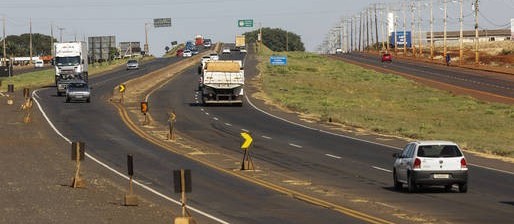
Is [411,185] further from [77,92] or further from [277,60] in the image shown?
[277,60]

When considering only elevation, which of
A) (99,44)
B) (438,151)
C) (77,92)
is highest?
(99,44)

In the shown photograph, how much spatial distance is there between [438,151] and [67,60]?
66.5 metres

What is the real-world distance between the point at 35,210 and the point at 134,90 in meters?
72.8

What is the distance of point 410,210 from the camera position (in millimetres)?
27484

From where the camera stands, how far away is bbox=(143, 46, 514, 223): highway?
28.5 m

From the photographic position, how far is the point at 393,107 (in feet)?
285

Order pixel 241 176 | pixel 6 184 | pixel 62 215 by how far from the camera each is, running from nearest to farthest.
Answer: pixel 62 215, pixel 6 184, pixel 241 176

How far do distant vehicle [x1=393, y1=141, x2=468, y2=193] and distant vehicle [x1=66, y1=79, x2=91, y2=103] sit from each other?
53.2 metres

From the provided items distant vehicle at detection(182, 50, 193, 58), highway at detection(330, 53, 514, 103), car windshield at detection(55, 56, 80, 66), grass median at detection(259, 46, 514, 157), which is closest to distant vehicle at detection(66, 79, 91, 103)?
car windshield at detection(55, 56, 80, 66)

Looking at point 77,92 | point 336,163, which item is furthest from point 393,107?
point 336,163

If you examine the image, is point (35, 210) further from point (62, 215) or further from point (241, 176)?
point (241, 176)

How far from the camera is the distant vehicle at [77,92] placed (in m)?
82.4

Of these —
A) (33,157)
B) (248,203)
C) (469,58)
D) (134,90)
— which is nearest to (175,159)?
(33,157)

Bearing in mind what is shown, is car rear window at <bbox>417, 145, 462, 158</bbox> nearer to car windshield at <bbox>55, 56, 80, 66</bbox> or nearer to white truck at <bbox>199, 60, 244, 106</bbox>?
white truck at <bbox>199, 60, 244, 106</bbox>
